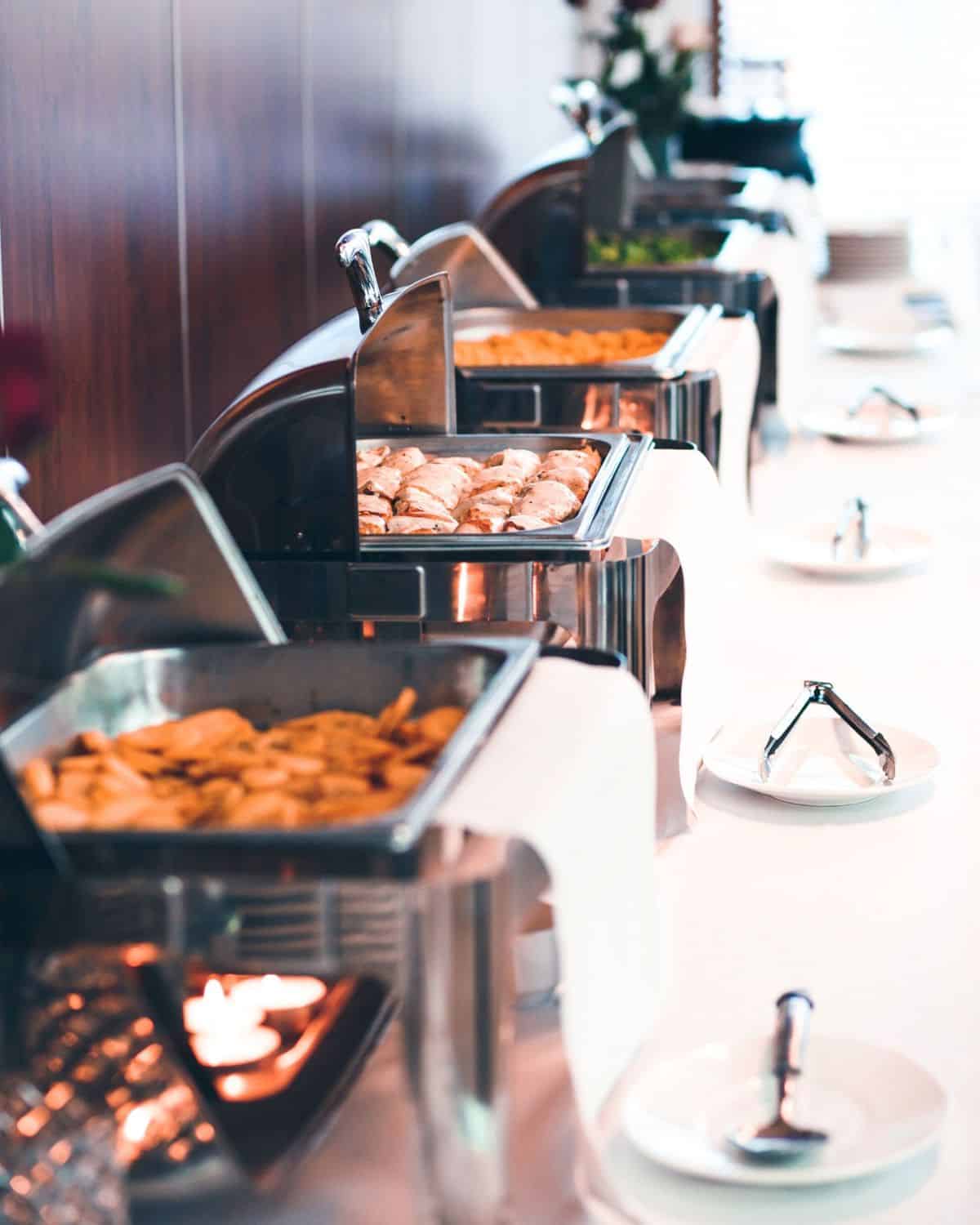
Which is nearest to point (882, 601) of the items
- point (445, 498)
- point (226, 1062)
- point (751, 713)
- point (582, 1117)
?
point (751, 713)

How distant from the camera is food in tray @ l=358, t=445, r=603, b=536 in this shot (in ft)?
3.92

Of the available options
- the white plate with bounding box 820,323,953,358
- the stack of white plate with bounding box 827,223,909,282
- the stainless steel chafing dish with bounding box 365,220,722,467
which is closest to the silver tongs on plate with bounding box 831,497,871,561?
the stainless steel chafing dish with bounding box 365,220,722,467

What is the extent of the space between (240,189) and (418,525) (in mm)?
675

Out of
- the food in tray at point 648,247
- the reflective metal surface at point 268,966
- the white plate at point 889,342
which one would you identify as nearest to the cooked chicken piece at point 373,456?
the reflective metal surface at point 268,966

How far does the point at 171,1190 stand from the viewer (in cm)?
66

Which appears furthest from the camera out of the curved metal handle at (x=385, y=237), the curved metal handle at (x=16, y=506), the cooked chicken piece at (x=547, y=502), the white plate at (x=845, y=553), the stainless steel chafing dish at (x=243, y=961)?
the white plate at (x=845, y=553)

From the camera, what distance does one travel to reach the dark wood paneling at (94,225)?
1211 mm

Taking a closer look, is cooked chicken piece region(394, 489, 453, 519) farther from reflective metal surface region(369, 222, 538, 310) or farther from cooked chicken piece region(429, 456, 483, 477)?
reflective metal surface region(369, 222, 538, 310)

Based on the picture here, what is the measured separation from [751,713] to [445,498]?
34 centimetres

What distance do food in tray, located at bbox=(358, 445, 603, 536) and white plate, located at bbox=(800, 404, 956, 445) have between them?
1306mm

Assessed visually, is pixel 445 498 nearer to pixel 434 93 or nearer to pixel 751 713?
pixel 751 713

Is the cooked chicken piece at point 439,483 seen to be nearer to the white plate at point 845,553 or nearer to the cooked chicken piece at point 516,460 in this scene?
the cooked chicken piece at point 516,460

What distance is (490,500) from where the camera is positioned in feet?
4.11

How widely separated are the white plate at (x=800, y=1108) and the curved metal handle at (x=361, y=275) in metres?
0.63
